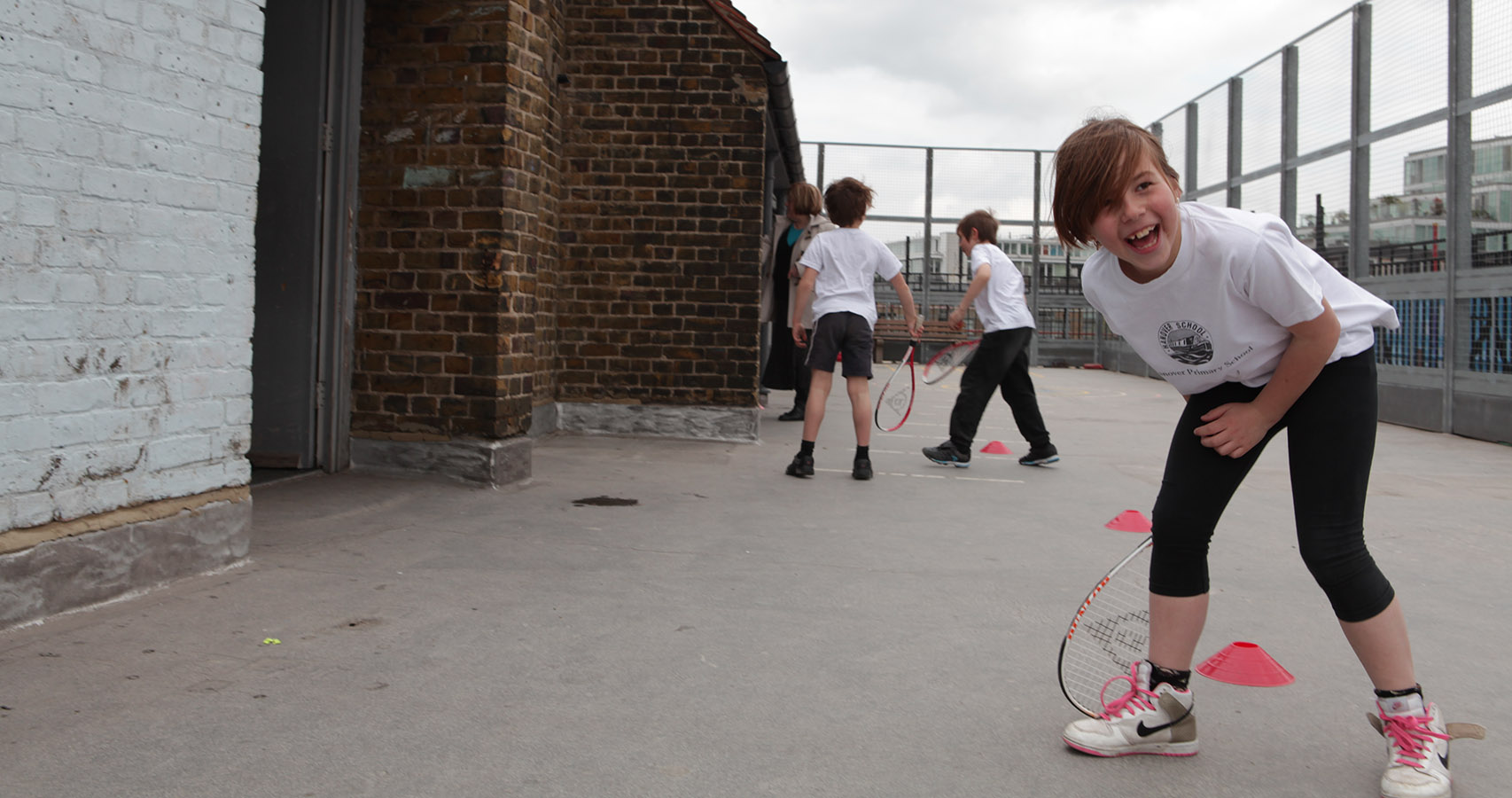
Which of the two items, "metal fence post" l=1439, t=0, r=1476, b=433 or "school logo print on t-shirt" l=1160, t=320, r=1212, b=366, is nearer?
"school logo print on t-shirt" l=1160, t=320, r=1212, b=366

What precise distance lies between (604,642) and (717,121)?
6066mm

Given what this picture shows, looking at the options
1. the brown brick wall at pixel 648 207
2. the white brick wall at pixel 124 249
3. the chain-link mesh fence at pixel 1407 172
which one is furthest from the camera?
the chain-link mesh fence at pixel 1407 172

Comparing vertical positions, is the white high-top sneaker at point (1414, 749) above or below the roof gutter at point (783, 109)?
below

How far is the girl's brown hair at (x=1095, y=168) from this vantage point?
8.47ft

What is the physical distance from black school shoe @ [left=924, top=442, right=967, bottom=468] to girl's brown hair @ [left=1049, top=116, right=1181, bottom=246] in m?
5.64

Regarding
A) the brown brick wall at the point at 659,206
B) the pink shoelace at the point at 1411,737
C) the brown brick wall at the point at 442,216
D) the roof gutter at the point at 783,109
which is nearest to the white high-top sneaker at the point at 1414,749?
the pink shoelace at the point at 1411,737

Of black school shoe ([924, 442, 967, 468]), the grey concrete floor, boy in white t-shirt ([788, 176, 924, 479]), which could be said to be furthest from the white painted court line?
the grey concrete floor

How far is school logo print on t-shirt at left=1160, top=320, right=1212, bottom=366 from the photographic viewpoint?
2.77 meters

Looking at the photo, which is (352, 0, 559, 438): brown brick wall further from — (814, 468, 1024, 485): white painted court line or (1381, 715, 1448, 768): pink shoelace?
(1381, 715, 1448, 768): pink shoelace

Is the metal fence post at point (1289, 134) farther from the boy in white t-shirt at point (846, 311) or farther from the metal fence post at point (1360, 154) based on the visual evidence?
the boy in white t-shirt at point (846, 311)

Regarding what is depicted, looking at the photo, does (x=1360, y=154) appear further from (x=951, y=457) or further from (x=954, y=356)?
(x=951, y=457)

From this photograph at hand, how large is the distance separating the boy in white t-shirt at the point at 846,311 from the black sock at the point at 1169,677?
4538 mm

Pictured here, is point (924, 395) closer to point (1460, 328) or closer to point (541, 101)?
point (1460, 328)

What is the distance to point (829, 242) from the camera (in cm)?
775
